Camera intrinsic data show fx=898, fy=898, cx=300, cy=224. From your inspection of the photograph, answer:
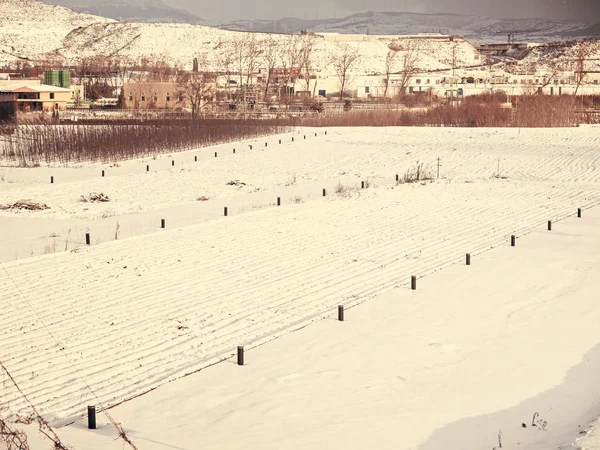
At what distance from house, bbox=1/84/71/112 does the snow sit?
56.6 meters

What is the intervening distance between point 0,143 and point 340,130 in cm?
1614

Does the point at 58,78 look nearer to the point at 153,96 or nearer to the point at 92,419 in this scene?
the point at 153,96

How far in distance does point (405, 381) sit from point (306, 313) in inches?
103

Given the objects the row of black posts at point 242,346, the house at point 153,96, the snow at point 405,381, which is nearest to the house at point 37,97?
the house at point 153,96

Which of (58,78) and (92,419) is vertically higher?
(58,78)

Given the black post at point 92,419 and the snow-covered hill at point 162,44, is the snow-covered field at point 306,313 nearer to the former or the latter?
the black post at point 92,419

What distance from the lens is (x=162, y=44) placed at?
160 m

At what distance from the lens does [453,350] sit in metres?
10.3

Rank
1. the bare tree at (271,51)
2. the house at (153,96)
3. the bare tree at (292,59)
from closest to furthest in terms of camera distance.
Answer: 1. the house at (153,96)
2. the bare tree at (292,59)
3. the bare tree at (271,51)

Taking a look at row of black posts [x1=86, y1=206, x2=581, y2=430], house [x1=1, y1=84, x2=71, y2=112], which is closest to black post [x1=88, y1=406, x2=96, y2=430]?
row of black posts [x1=86, y1=206, x2=581, y2=430]

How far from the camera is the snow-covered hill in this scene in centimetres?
15088

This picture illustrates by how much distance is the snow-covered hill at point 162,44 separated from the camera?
15088 cm

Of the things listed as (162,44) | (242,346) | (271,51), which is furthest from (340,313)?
(162,44)

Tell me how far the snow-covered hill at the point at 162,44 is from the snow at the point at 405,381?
128749 millimetres
